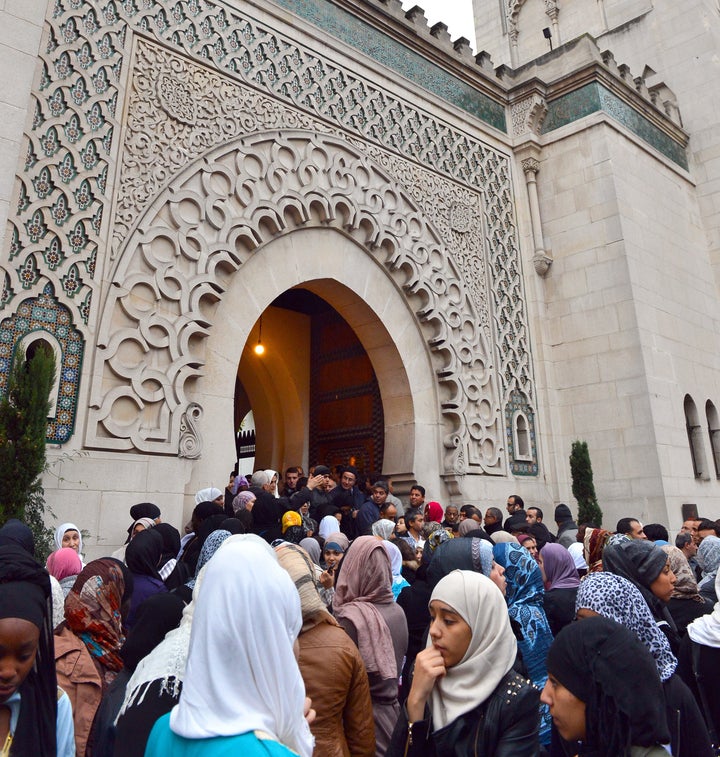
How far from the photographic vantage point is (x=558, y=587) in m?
2.98

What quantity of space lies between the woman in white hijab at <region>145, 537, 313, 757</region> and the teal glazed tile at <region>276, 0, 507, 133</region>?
25.0ft

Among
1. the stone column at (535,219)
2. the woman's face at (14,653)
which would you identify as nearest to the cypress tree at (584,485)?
the stone column at (535,219)

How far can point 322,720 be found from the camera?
Result: 171 cm

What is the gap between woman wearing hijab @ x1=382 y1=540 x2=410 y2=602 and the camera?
3084 mm

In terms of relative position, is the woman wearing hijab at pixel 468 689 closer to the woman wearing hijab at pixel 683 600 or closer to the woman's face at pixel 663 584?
the woman's face at pixel 663 584

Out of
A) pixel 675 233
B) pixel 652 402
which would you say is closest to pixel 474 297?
pixel 652 402

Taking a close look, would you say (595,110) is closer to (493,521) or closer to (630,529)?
(493,521)

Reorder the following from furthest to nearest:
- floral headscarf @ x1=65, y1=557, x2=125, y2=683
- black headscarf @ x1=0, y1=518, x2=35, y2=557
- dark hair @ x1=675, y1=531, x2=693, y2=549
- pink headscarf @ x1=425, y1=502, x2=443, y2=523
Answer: pink headscarf @ x1=425, y1=502, x2=443, y2=523 → dark hair @ x1=675, y1=531, x2=693, y2=549 → black headscarf @ x1=0, y1=518, x2=35, y2=557 → floral headscarf @ x1=65, y1=557, x2=125, y2=683

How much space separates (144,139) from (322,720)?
18.1 ft

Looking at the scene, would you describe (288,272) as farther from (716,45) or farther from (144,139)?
(716,45)

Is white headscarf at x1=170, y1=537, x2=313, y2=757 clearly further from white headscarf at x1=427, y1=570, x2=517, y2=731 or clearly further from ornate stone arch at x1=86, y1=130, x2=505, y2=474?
ornate stone arch at x1=86, y1=130, x2=505, y2=474

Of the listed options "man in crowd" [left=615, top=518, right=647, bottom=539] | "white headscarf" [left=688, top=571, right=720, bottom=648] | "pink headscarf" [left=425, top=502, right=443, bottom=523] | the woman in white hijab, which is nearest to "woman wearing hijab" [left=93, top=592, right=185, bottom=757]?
the woman in white hijab

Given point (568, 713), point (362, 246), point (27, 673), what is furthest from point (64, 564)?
point (362, 246)

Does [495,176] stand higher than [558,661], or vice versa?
[495,176]
